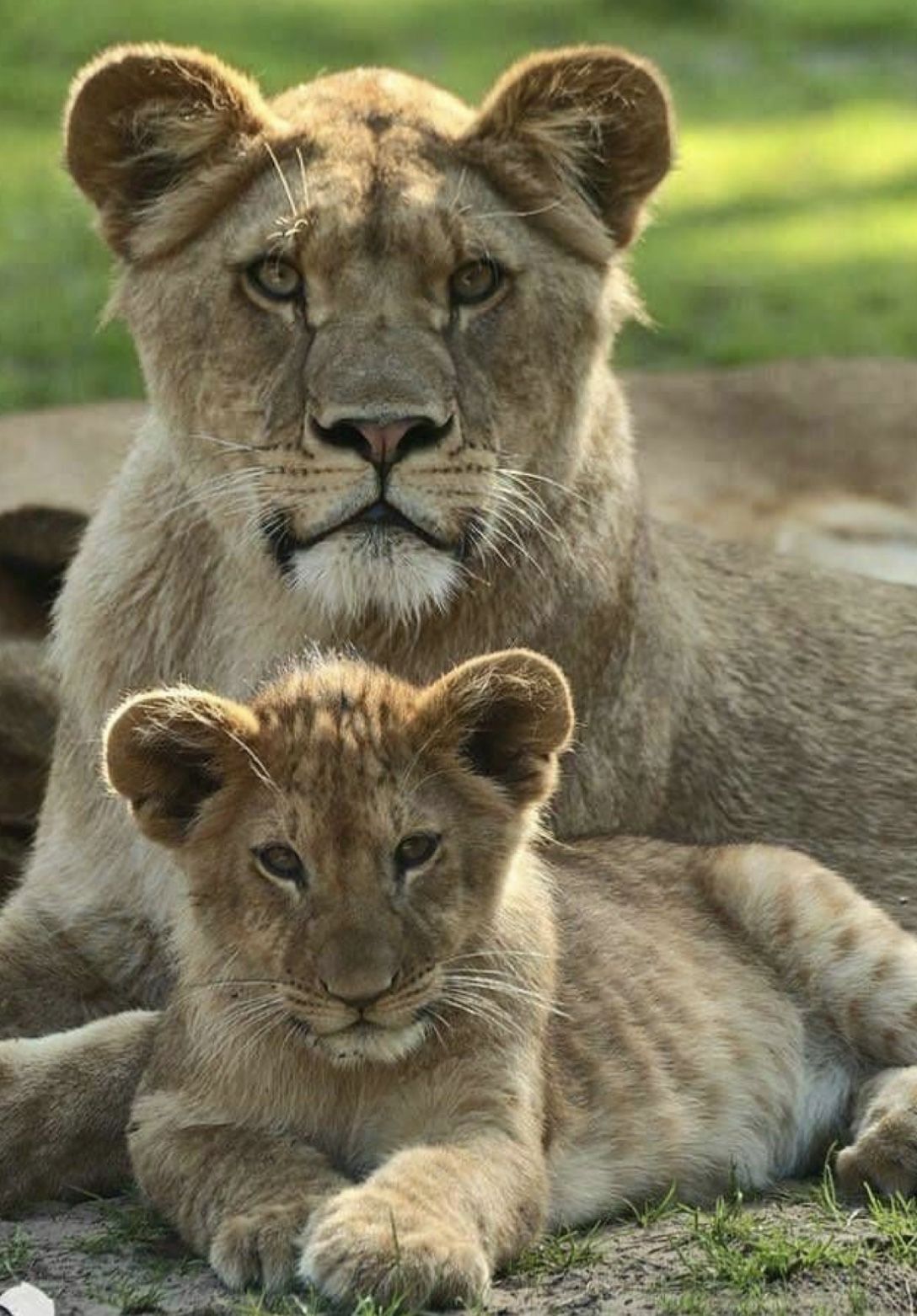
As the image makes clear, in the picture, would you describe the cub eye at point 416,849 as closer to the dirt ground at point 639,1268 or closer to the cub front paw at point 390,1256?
the cub front paw at point 390,1256

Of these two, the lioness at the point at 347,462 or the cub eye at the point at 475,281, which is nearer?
the lioness at the point at 347,462

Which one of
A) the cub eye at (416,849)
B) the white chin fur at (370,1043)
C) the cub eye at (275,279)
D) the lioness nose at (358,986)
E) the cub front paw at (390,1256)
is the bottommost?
the cub front paw at (390,1256)

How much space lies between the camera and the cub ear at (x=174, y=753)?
4422 mm

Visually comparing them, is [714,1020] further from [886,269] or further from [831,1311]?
[886,269]

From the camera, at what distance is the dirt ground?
4160 millimetres

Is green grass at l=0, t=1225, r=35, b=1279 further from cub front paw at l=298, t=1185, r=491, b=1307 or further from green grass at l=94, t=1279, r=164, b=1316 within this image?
cub front paw at l=298, t=1185, r=491, b=1307

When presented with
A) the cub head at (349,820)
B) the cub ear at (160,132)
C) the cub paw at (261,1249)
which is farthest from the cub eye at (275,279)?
the cub paw at (261,1249)

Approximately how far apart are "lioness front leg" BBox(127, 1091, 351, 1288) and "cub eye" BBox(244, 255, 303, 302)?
137 centimetres

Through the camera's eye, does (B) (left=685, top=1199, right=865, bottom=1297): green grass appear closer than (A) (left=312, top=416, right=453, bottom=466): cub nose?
Yes

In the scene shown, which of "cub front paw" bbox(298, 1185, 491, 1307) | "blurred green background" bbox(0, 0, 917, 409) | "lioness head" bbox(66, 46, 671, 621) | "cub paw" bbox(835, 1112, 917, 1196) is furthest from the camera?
"blurred green background" bbox(0, 0, 917, 409)

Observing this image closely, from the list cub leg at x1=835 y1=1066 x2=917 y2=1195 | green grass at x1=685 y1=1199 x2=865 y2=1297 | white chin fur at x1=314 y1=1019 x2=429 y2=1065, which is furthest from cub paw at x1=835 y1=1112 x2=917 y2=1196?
white chin fur at x1=314 y1=1019 x2=429 y2=1065

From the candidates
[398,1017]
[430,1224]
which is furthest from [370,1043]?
[430,1224]

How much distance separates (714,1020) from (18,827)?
212cm

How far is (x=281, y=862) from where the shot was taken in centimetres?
430
